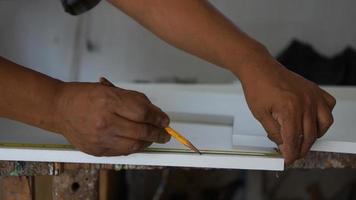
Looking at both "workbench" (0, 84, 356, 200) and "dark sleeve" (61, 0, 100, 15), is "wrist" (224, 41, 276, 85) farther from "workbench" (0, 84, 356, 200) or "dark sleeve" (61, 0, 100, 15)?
"dark sleeve" (61, 0, 100, 15)

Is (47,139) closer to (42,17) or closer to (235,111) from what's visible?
(235,111)

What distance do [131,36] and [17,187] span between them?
134 centimetres

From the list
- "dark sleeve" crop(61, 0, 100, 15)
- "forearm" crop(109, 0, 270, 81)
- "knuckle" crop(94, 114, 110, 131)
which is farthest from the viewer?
"dark sleeve" crop(61, 0, 100, 15)

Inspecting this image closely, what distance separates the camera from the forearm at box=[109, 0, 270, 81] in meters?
0.65

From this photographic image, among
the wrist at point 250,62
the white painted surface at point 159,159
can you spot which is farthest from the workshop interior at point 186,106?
the wrist at point 250,62

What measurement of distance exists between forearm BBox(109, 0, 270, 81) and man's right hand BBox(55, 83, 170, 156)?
5.6 inches

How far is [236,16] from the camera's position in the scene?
195 centimetres

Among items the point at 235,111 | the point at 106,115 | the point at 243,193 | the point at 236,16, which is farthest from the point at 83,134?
the point at 236,16

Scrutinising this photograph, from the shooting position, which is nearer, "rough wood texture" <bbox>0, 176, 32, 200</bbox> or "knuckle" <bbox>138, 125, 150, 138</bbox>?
"knuckle" <bbox>138, 125, 150, 138</bbox>

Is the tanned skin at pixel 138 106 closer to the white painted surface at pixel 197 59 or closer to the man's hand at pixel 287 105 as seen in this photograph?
the man's hand at pixel 287 105

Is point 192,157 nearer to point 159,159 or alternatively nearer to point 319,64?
point 159,159

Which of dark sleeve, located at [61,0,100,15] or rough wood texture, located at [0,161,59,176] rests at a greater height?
dark sleeve, located at [61,0,100,15]

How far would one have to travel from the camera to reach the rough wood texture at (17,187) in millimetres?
686

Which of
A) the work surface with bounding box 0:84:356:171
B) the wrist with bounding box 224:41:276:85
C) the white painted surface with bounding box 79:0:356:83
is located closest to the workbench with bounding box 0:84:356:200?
the work surface with bounding box 0:84:356:171
